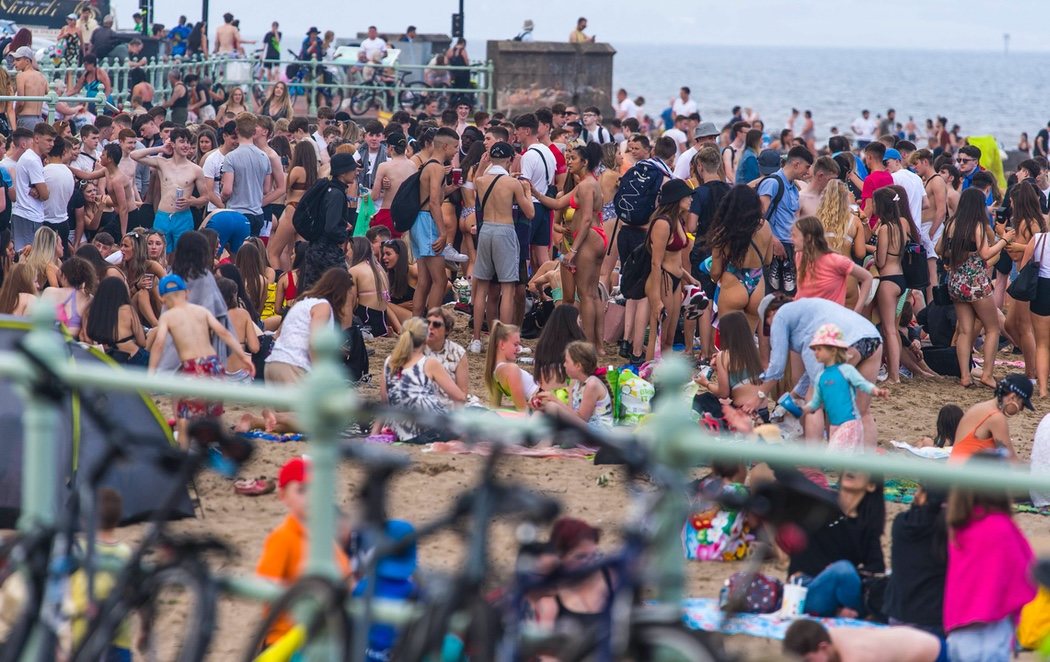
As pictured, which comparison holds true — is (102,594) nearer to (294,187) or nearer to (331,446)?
(331,446)

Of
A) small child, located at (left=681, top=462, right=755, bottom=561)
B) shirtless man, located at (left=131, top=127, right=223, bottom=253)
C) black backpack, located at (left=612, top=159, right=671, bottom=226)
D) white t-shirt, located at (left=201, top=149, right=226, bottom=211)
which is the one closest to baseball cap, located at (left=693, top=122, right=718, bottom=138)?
black backpack, located at (left=612, top=159, right=671, bottom=226)

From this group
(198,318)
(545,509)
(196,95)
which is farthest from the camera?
(196,95)

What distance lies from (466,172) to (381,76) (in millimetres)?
13733

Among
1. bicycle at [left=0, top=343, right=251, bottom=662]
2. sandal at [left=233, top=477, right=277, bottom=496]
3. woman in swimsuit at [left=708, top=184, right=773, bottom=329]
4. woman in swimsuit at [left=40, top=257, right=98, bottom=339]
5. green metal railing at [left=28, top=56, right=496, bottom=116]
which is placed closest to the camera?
bicycle at [left=0, top=343, right=251, bottom=662]

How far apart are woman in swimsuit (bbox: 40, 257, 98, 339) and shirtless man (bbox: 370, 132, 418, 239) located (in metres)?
3.54

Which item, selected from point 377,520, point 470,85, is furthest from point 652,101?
point 377,520

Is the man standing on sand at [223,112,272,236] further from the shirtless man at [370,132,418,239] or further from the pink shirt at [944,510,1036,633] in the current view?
the pink shirt at [944,510,1036,633]

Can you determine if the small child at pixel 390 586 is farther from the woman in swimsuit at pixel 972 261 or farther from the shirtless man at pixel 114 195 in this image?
the shirtless man at pixel 114 195

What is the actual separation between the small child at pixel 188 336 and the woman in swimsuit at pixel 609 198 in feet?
14.6

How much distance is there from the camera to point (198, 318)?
→ 8.08 m

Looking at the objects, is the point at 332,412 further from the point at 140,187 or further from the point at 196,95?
the point at 196,95

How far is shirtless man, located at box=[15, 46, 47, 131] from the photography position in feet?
53.3

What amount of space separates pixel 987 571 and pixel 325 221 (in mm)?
7176

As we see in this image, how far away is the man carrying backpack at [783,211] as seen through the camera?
10.6 m
